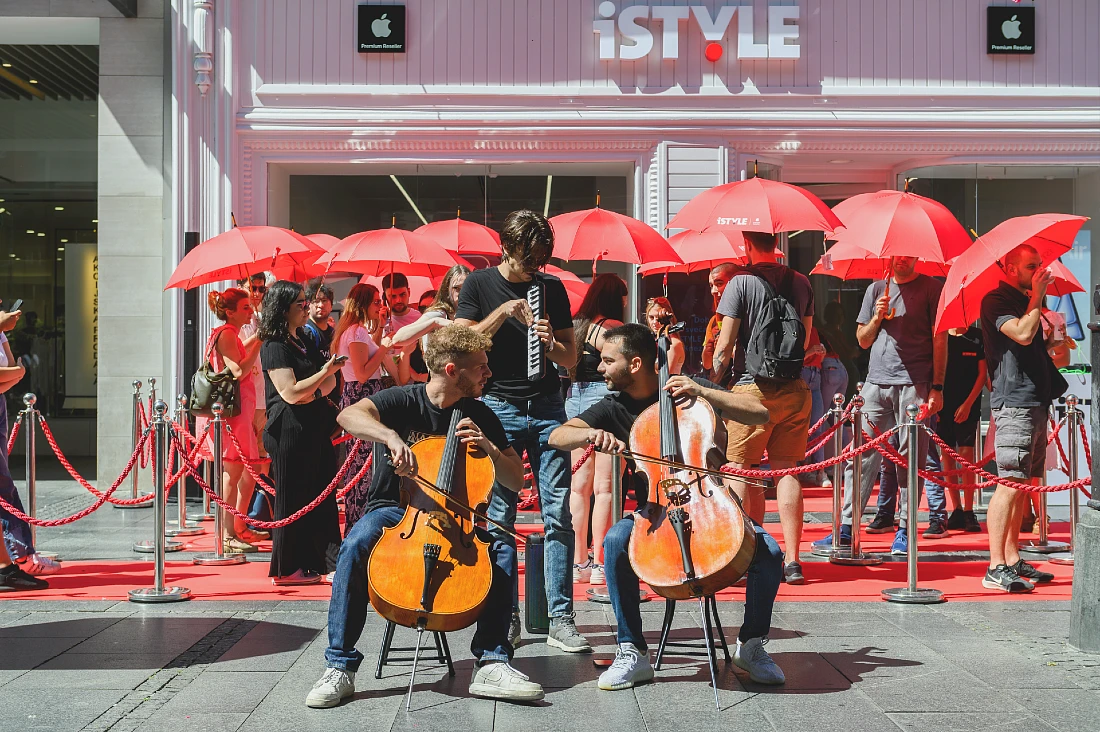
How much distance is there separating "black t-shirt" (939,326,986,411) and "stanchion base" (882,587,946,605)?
305cm

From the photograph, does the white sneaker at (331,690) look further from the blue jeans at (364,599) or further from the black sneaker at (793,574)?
the black sneaker at (793,574)

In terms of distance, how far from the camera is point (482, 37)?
1259 cm

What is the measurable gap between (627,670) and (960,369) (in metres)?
5.60

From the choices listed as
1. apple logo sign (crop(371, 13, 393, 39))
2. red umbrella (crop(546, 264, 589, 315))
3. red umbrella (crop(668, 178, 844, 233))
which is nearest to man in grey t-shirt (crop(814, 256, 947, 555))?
red umbrella (crop(668, 178, 844, 233))

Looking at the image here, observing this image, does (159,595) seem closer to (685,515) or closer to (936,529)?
(685,515)

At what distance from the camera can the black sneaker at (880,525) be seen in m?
9.30

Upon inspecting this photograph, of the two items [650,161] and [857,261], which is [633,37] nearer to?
[650,161]

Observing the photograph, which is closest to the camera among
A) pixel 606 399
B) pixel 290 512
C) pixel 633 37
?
pixel 606 399

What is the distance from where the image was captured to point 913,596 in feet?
22.0

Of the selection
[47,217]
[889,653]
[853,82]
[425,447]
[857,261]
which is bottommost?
[889,653]

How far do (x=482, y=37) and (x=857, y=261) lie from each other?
4.86 meters

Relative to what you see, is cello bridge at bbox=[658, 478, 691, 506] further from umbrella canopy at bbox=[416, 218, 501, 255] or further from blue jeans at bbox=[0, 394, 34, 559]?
umbrella canopy at bbox=[416, 218, 501, 255]

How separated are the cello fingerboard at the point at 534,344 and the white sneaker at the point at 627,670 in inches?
48.6

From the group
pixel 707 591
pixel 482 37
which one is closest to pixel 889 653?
pixel 707 591
